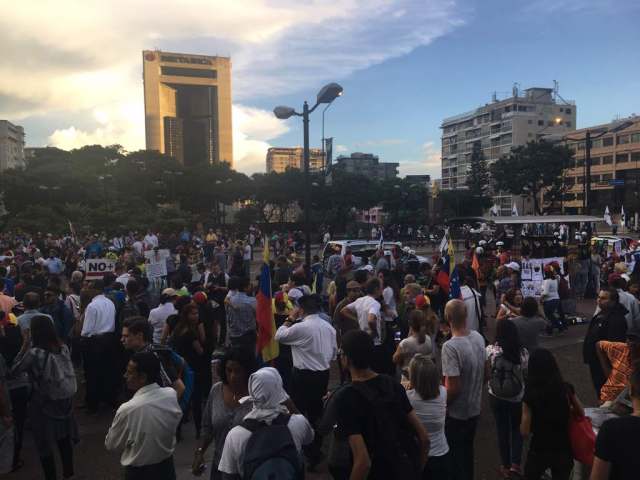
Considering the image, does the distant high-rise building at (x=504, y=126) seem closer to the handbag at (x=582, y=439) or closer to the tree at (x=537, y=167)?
the tree at (x=537, y=167)

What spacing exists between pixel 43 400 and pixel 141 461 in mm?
2152

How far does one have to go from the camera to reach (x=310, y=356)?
553 cm

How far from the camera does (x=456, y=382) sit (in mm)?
4457

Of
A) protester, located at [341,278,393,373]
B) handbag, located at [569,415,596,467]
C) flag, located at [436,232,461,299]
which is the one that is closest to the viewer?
handbag, located at [569,415,596,467]

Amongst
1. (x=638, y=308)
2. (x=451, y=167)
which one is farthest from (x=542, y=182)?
(x=451, y=167)

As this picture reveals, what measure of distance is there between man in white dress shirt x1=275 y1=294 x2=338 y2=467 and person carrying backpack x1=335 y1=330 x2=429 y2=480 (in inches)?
87.8

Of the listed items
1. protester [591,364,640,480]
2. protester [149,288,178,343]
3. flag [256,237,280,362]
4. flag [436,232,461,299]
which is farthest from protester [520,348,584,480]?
flag [436,232,461,299]

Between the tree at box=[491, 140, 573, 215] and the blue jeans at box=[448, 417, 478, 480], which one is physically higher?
the tree at box=[491, 140, 573, 215]

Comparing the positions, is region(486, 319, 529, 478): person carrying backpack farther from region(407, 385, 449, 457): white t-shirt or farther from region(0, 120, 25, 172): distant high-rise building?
region(0, 120, 25, 172): distant high-rise building

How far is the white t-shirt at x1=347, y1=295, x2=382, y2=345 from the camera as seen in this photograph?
670 cm

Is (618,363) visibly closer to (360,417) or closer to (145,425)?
(360,417)

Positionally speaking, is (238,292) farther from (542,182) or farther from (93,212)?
(542,182)

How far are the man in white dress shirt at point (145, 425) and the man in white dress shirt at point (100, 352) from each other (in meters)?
3.88

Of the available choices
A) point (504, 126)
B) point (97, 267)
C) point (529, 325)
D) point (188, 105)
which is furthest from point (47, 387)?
point (188, 105)
